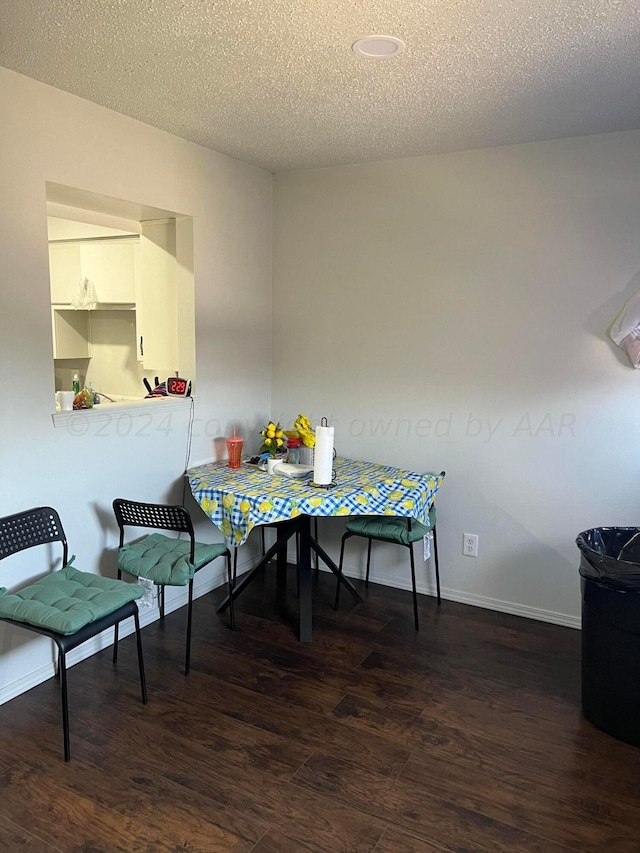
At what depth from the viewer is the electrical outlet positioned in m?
3.52

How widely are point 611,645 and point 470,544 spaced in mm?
1200

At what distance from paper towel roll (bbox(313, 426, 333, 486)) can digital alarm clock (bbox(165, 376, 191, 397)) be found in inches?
33.4

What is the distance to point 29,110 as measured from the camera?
8.02 ft

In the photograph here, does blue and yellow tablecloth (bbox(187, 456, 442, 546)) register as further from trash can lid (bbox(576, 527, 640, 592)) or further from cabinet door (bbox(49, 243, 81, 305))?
cabinet door (bbox(49, 243, 81, 305))

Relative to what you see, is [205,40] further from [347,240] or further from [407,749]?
[407,749]

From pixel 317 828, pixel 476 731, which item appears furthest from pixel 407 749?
pixel 317 828

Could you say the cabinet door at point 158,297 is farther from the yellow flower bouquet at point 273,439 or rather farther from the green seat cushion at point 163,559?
the green seat cushion at point 163,559

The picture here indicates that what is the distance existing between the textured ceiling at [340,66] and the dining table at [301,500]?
174 centimetres

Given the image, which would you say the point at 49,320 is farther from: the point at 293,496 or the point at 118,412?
the point at 293,496

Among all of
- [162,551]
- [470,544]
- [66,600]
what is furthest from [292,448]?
[66,600]

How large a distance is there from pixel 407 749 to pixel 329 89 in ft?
8.48

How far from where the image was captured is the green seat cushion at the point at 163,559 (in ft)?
8.80

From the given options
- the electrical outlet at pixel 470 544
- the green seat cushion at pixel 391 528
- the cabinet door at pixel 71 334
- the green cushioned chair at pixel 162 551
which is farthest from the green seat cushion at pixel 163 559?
the cabinet door at pixel 71 334

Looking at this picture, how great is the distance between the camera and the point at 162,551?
2.90m
